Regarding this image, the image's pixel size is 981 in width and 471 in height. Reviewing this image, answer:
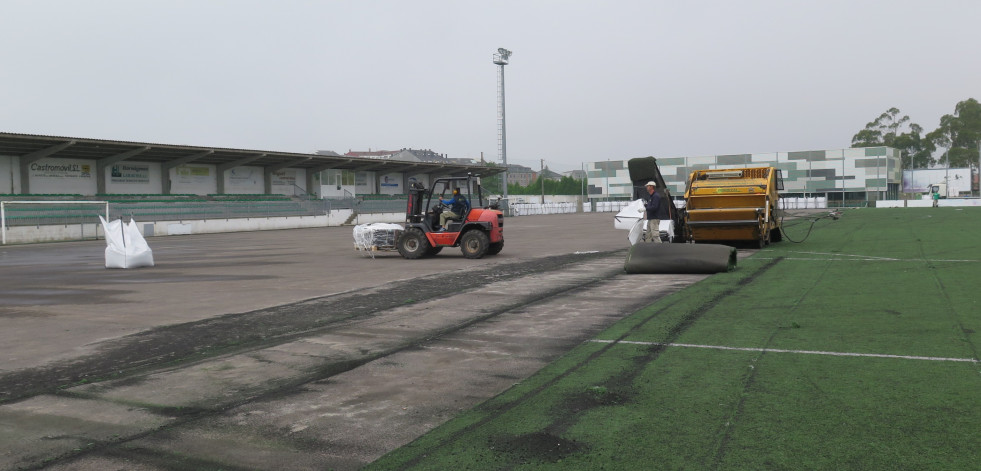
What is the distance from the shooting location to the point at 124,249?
17047 millimetres

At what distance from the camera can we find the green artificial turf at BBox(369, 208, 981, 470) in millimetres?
3945

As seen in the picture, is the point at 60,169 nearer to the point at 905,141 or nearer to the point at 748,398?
the point at 748,398

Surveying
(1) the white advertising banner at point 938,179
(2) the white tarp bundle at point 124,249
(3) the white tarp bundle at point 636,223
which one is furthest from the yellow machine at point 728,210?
(1) the white advertising banner at point 938,179

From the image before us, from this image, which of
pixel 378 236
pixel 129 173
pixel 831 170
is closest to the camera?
pixel 378 236

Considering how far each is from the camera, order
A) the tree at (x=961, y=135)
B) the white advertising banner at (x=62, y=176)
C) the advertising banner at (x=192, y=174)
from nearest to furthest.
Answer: the white advertising banner at (x=62, y=176) < the advertising banner at (x=192, y=174) < the tree at (x=961, y=135)

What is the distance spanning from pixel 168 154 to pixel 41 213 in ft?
43.0

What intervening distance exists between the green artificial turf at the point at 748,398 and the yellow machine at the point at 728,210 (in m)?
8.83

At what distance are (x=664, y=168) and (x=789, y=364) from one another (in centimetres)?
9639

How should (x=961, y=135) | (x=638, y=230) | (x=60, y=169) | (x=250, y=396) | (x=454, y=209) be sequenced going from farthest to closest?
(x=961, y=135), (x=60, y=169), (x=454, y=209), (x=638, y=230), (x=250, y=396)

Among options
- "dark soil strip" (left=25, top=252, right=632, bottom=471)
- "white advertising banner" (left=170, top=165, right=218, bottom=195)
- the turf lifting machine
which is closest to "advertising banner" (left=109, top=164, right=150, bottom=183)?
"white advertising banner" (left=170, top=165, right=218, bottom=195)

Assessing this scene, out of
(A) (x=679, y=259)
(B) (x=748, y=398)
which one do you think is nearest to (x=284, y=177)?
(A) (x=679, y=259)

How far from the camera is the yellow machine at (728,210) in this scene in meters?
18.0

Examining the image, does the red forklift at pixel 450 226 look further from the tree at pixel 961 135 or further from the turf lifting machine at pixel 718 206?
the tree at pixel 961 135

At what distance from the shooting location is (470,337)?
769 centimetres
